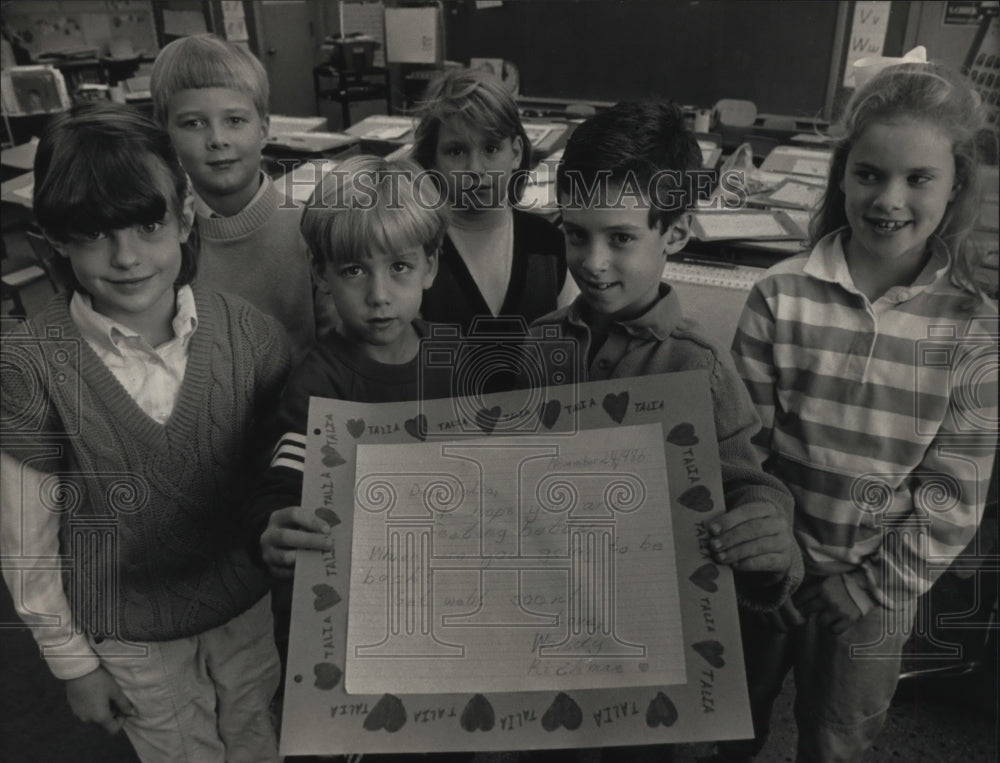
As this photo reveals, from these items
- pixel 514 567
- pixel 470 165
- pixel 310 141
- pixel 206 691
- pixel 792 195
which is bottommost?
pixel 206 691

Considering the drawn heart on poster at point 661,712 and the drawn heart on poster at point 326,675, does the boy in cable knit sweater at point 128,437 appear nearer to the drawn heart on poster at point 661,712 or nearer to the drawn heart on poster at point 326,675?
the drawn heart on poster at point 326,675

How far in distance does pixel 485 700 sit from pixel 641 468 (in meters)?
0.27

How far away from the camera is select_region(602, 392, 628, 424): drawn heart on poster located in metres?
0.76

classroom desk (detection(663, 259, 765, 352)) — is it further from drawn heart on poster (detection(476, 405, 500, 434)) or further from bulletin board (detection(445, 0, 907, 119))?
bulletin board (detection(445, 0, 907, 119))

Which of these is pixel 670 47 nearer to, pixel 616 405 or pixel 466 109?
pixel 466 109

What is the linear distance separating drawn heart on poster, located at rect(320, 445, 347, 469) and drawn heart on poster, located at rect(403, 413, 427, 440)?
75mm

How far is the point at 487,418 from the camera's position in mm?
770

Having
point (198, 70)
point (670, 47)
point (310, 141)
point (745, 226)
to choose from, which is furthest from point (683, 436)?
point (670, 47)

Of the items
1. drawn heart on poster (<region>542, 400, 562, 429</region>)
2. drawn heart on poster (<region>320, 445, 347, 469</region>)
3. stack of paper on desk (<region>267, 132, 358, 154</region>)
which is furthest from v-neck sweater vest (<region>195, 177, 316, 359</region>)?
stack of paper on desk (<region>267, 132, 358, 154</region>)

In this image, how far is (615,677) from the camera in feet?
2.24

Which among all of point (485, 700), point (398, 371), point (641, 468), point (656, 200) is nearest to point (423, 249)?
point (398, 371)

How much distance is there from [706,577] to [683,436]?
14 cm

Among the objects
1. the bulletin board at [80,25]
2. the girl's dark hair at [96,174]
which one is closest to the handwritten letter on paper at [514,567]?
the girl's dark hair at [96,174]

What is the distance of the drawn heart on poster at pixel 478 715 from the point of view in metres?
0.68
